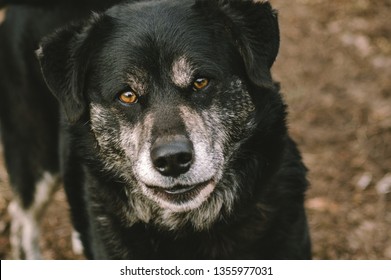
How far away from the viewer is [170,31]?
11.9 ft

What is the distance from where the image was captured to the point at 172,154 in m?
3.31

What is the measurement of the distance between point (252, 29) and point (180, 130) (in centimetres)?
78

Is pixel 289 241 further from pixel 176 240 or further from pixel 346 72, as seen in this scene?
pixel 346 72

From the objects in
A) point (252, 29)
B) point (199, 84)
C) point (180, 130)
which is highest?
point (252, 29)

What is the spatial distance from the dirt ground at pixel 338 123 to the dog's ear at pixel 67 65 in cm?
222

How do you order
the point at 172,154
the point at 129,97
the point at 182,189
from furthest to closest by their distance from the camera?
the point at 129,97 < the point at 182,189 < the point at 172,154

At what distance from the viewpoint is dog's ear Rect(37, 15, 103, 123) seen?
146 inches

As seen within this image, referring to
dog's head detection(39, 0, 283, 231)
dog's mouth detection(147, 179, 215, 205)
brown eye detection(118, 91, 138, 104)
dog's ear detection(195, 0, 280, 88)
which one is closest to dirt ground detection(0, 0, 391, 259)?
dog's head detection(39, 0, 283, 231)

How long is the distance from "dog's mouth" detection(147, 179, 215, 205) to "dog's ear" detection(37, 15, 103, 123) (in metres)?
0.66

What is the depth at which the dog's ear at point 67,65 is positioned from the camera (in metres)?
3.71

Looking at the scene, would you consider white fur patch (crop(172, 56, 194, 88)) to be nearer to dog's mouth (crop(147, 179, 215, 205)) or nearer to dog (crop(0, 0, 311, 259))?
dog (crop(0, 0, 311, 259))

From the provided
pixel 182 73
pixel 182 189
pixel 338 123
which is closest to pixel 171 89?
pixel 182 73

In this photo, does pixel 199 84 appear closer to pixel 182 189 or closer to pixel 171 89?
pixel 171 89
